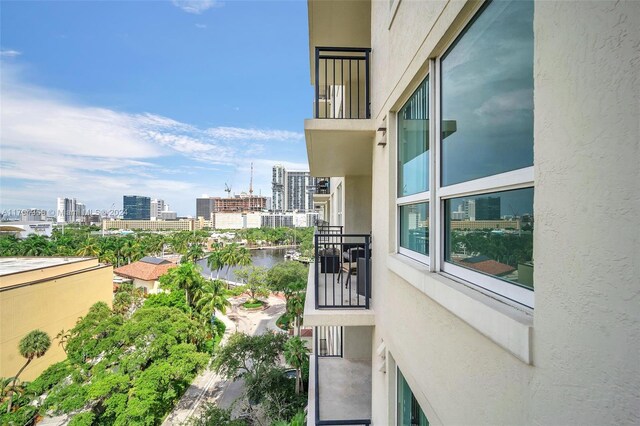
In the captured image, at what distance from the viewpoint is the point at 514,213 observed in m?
1.36

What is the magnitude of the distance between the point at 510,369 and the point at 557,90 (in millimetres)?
1101

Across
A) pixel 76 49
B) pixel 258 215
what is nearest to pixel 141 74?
pixel 76 49

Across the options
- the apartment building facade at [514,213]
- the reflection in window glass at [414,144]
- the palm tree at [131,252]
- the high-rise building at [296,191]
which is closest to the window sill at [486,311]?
the apartment building facade at [514,213]

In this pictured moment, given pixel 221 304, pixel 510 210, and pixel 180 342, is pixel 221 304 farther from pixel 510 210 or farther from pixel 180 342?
pixel 510 210

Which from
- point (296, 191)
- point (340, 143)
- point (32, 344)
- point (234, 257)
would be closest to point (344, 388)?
point (340, 143)

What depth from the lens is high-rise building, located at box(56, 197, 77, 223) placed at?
18152 cm

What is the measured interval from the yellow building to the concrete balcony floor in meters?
24.1

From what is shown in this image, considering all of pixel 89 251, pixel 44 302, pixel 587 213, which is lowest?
pixel 44 302

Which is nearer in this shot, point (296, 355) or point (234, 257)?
point (296, 355)

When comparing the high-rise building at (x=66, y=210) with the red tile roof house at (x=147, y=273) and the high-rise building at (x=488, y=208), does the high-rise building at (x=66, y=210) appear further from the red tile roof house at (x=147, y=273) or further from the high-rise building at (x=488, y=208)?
the high-rise building at (x=488, y=208)

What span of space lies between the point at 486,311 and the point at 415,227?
1448 mm

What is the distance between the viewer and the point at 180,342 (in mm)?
18109

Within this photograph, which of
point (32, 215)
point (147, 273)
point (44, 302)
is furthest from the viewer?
point (32, 215)

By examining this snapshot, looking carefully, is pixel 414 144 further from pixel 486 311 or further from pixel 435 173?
pixel 486 311
